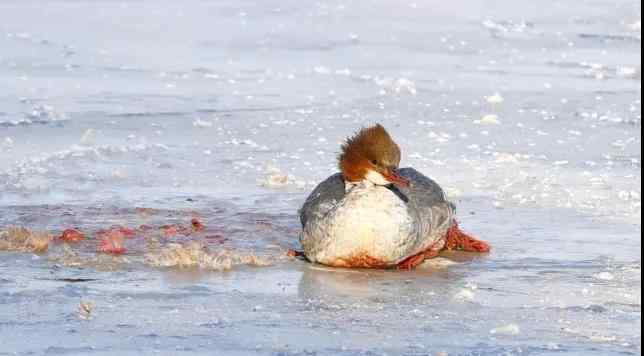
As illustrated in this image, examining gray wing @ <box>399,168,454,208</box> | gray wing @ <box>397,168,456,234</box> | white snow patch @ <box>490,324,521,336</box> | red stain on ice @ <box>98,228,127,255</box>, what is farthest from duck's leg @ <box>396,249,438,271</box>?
white snow patch @ <box>490,324,521,336</box>

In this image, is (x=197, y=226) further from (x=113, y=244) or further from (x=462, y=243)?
(x=462, y=243)

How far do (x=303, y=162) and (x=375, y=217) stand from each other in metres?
2.59

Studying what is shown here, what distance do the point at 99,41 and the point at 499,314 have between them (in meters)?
8.96

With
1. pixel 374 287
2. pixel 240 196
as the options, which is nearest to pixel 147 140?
pixel 240 196

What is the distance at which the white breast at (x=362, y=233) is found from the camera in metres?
7.32

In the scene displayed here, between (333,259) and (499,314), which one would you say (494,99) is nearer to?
(333,259)

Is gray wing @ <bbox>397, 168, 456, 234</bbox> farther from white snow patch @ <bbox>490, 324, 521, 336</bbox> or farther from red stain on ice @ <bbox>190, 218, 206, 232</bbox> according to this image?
white snow patch @ <bbox>490, 324, 521, 336</bbox>

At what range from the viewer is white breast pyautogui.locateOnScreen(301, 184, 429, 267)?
732 centimetres

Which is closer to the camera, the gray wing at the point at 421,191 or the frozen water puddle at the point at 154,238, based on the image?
the frozen water puddle at the point at 154,238

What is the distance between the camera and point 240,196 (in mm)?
8984

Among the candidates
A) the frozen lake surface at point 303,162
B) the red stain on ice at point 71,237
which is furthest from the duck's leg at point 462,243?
the red stain on ice at point 71,237

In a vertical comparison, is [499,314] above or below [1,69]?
below

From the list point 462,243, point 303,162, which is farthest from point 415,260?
point 303,162

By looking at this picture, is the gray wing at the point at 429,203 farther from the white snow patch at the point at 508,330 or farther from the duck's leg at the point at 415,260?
the white snow patch at the point at 508,330
